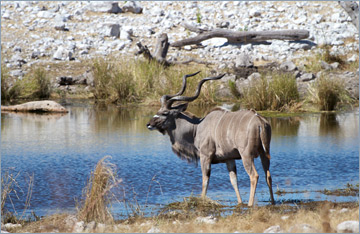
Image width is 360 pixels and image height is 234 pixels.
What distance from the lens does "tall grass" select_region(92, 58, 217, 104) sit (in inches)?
711

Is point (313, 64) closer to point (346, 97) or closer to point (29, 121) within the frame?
point (346, 97)

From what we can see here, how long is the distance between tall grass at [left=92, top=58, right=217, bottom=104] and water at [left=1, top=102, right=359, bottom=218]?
2.76 m

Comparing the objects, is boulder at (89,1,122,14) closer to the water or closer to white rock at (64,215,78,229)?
the water

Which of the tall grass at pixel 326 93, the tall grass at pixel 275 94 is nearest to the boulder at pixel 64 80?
the tall grass at pixel 275 94

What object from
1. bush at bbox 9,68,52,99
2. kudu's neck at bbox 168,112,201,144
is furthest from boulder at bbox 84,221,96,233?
bush at bbox 9,68,52,99

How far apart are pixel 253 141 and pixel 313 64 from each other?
15192 mm

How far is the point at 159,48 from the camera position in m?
21.4

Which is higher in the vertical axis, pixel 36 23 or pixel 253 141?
pixel 36 23

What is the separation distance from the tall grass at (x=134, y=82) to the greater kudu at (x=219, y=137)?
10.2 m

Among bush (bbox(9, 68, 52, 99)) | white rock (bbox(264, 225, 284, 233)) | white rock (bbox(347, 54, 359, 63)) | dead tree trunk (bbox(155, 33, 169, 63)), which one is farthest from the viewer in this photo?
white rock (bbox(347, 54, 359, 63))

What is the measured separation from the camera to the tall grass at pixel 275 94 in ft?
52.6

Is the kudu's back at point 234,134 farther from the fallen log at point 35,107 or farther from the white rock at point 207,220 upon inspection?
the fallen log at point 35,107

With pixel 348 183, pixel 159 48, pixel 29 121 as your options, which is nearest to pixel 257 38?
pixel 159 48

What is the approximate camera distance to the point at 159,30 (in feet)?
89.0
